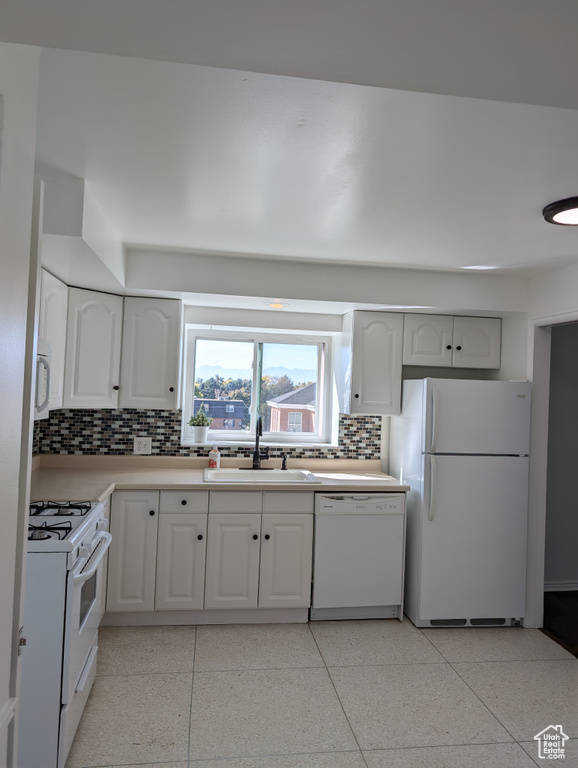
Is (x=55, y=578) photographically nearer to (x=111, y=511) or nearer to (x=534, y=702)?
(x=111, y=511)

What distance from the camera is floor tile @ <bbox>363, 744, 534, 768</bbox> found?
2178 millimetres

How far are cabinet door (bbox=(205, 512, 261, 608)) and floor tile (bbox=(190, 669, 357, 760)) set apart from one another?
1.93 ft

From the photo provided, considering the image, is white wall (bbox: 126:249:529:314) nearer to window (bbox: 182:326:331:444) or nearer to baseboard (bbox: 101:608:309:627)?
window (bbox: 182:326:331:444)

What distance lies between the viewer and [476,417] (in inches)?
137

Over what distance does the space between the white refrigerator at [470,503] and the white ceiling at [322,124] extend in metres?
0.87

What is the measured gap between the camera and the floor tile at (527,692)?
2.48 m

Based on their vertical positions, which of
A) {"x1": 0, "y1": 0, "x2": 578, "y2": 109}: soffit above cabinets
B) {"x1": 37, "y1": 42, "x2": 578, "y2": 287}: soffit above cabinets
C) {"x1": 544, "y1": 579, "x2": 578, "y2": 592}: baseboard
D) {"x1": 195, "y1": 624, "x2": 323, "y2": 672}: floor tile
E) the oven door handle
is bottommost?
{"x1": 195, "y1": 624, "x2": 323, "y2": 672}: floor tile

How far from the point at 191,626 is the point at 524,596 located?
6.88ft

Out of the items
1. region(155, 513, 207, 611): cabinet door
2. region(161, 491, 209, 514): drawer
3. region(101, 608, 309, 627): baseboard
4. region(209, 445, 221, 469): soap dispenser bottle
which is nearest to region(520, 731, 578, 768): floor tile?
region(101, 608, 309, 627): baseboard

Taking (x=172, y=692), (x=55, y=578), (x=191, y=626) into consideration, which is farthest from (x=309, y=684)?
(x=55, y=578)

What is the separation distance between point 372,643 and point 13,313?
2875 millimetres

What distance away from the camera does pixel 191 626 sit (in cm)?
340

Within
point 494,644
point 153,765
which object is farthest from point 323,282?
point 153,765

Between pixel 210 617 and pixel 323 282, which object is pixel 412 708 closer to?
pixel 210 617
